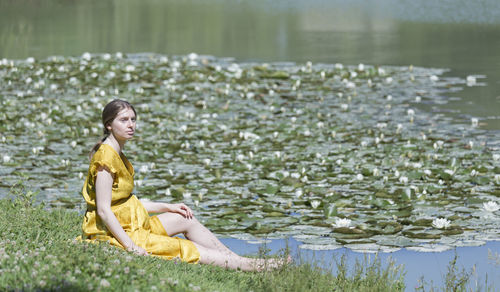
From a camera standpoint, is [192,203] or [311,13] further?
[311,13]

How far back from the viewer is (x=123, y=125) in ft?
19.2

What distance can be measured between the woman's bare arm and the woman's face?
1.03 feet

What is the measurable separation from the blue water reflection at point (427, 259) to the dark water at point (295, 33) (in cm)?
497

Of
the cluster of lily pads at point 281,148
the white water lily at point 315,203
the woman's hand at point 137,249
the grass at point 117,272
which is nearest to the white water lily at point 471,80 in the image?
the cluster of lily pads at point 281,148

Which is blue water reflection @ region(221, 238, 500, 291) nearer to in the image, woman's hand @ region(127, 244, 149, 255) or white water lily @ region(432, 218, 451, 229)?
white water lily @ region(432, 218, 451, 229)

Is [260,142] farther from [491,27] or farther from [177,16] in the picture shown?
[177,16]

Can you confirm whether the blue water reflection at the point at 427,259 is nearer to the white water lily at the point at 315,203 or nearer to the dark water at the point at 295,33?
the white water lily at the point at 315,203

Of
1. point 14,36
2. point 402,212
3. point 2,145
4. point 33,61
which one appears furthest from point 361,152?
point 14,36

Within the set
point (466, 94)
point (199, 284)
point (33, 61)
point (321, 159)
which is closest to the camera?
point (199, 284)

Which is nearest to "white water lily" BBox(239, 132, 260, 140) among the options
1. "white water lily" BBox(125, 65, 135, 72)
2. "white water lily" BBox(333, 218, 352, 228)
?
"white water lily" BBox(333, 218, 352, 228)

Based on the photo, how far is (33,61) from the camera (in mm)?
17234

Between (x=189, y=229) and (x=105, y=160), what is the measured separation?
0.90 metres

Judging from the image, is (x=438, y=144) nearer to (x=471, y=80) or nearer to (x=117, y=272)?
(x=471, y=80)

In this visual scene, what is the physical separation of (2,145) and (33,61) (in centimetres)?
730
